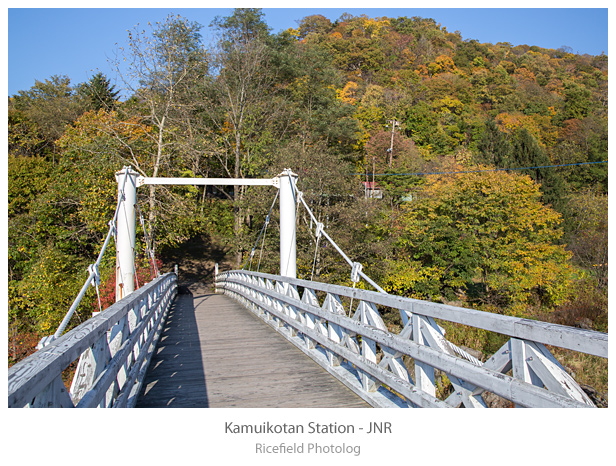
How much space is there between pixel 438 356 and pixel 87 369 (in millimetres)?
2074

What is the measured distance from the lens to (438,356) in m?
2.75

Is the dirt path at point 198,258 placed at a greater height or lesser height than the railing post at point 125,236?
lesser

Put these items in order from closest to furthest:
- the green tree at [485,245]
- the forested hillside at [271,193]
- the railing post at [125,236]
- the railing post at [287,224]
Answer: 1. the railing post at [287,224]
2. the railing post at [125,236]
3. the forested hillside at [271,193]
4. the green tree at [485,245]

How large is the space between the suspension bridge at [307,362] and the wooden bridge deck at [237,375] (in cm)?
1

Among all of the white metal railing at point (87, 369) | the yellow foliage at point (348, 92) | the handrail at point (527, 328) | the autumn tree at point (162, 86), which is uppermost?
the yellow foliage at point (348, 92)

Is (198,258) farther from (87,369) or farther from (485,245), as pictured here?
(87,369)

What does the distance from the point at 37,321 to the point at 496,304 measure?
20.5m

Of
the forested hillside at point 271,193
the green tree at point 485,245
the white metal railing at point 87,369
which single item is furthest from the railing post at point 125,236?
the green tree at point 485,245

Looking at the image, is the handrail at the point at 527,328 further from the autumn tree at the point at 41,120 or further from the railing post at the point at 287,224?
the autumn tree at the point at 41,120

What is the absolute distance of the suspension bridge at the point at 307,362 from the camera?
2018 millimetres

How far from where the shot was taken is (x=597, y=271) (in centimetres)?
2297

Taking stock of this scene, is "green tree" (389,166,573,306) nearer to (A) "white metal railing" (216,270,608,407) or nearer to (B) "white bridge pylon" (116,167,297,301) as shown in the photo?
(B) "white bridge pylon" (116,167,297,301)

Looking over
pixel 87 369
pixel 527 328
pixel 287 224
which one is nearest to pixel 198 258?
pixel 287 224
